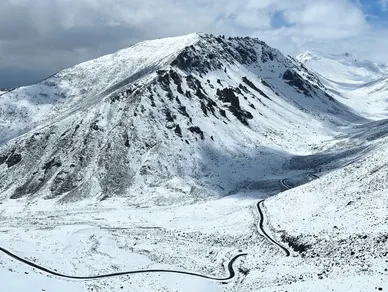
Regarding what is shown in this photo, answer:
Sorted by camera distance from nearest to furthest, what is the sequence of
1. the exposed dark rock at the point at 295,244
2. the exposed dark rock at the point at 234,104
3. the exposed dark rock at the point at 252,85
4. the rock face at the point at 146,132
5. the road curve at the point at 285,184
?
1. the exposed dark rock at the point at 295,244
2. the road curve at the point at 285,184
3. the rock face at the point at 146,132
4. the exposed dark rock at the point at 234,104
5. the exposed dark rock at the point at 252,85

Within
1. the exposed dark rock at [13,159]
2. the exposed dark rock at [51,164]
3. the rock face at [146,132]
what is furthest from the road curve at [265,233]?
the exposed dark rock at [13,159]

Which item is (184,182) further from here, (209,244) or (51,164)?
(209,244)

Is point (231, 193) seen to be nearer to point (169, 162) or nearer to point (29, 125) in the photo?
point (169, 162)

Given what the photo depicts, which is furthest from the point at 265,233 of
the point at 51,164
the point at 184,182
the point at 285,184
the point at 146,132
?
the point at 51,164

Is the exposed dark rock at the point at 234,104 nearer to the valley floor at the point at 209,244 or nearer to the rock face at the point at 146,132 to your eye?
the rock face at the point at 146,132

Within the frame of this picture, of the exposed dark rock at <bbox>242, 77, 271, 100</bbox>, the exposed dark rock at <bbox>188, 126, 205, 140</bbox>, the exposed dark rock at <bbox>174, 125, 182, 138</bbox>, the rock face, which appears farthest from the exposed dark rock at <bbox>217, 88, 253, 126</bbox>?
the exposed dark rock at <bbox>242, 77, 271, 100</bbox>

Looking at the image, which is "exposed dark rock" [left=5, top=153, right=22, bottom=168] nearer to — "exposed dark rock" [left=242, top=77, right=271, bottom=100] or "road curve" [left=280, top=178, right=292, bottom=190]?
"road curve" [left=280, top=178, right=292, bottom=190]
